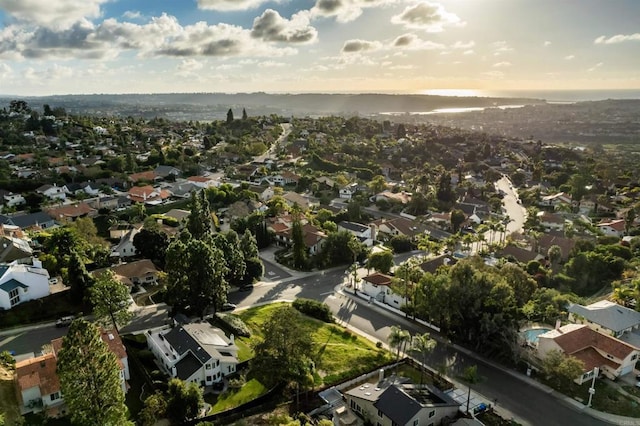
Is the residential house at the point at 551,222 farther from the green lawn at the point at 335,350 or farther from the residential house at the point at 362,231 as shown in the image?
the green lawn at the point at 335,350

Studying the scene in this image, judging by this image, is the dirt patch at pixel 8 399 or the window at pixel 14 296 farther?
the window at pixel 14 296

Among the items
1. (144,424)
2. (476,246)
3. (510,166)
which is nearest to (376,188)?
(476,246)

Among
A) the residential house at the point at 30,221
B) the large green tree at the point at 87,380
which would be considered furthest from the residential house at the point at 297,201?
the large green tree at the point at 87,380

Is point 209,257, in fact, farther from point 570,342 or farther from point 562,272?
point 562,272

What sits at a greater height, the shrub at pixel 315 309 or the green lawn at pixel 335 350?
the shrub at pixel 315 309

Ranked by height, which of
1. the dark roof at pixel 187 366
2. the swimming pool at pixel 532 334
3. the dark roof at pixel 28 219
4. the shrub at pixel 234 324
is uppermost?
the dark roof at pixel 28 219

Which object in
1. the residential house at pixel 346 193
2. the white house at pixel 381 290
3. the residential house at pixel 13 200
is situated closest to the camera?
the white house at pixel 381 290

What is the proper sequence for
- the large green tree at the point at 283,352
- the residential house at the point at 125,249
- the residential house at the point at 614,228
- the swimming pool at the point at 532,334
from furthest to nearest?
1. the residential house at the point at 614,228
2. the residential house at the point at 125,249
3. the swimming pool at the point at 532,334
4. the large green tree at the point at 283,352
